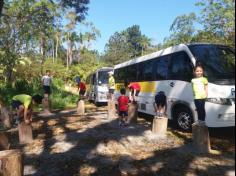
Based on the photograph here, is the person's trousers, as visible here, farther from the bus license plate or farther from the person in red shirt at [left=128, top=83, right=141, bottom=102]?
the person in red shirt at [left=128, top=83, right=141, bottom=102]

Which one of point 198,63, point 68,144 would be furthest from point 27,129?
point 198,63

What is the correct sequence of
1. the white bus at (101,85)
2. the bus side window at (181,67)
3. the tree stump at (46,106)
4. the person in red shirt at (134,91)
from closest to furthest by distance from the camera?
the bus side window at (181,67) < the person in red shirt at (134,91) < the tree stump at (46,106) < the white bus at (101,85)

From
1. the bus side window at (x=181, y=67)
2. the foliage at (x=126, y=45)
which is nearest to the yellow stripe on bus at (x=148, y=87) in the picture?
the bus side window at (x=181, y=67)

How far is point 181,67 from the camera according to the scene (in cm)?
977

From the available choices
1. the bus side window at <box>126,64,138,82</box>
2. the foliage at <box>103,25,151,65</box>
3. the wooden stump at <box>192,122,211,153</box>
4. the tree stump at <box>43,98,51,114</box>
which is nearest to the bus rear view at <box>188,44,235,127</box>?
the wooden stump at <box>192,122,211,153</box>

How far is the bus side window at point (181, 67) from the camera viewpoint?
368 inches

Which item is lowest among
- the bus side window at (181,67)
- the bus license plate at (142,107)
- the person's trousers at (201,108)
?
the bus license plate at (142,107)

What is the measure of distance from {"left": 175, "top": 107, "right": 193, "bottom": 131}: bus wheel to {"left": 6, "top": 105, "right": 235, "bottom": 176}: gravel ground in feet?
0.67

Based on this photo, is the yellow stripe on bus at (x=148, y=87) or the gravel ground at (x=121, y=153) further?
the yellow stripe on bus at (x=148, y=87)

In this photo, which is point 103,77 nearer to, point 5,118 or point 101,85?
point 101,85

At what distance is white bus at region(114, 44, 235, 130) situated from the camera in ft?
26.7

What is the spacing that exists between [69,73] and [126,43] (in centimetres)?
7401

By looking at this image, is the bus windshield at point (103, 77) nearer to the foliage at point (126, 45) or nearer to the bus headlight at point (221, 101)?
the bus headlight at point (221, 101)

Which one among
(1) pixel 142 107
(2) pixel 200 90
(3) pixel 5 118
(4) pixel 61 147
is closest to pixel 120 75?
(1) pixel 142 107
